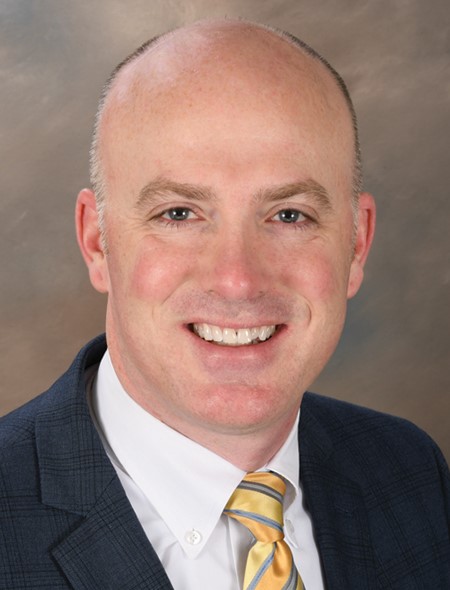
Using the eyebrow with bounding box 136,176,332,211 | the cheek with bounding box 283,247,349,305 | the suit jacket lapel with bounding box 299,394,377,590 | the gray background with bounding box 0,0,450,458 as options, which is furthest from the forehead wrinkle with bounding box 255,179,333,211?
the gray background with bounding box 0,0,450,458

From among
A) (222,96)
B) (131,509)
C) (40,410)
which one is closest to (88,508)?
(131,509)

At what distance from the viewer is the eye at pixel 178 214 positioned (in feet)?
9.55

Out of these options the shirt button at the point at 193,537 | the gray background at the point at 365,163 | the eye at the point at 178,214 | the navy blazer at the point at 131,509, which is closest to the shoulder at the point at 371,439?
the navy blazer at the point at 131,509

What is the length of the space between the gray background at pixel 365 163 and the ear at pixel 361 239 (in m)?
2.30

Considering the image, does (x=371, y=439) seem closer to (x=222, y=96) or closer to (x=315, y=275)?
(x=315, y=275)

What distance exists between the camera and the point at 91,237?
10.4 feet

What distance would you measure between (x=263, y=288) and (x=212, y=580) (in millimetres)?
738

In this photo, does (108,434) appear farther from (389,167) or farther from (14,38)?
(389,167)

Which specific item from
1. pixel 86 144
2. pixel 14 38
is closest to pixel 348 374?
pixel 86 144

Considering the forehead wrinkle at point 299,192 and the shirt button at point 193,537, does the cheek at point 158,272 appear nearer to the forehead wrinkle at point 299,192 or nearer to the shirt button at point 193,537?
the forehead wrinkle at point 299,192

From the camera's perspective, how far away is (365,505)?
3391 millimetres

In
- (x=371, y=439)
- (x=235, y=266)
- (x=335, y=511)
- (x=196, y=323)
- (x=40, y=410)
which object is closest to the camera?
(x=235, y=266)

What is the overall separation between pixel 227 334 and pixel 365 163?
2958mm

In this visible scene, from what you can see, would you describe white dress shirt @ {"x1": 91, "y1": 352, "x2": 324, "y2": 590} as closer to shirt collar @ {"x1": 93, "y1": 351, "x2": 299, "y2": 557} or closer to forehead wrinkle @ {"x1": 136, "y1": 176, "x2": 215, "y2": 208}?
shirt collar @ {"x1": 93, "y1": 351, "x2": 299, "y2": 557}
